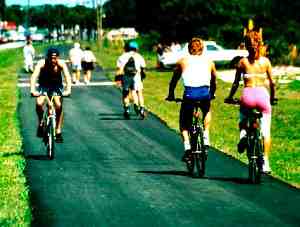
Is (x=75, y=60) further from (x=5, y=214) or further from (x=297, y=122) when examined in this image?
(x=5, y=214)

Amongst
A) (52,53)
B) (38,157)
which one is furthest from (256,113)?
(38,157)

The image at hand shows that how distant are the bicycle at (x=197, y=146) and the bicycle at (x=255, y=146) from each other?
726mm

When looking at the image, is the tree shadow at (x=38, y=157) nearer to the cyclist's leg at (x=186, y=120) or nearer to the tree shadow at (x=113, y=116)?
the cyclist's leg at (x=186, y=120)

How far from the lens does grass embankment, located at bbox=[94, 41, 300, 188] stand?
48.0ft

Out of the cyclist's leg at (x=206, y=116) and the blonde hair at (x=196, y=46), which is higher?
the blonde hair at (x=196, y=46)

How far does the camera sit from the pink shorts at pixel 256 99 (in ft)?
39.9

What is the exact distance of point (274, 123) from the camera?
2212 cm

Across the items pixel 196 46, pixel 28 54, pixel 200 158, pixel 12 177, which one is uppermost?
pixel 196 46

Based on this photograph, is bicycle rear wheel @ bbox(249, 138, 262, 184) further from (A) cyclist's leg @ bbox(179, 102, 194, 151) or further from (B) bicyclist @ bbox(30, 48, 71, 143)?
(B) bicyclist @ bbox(30, 48, 71, 143)

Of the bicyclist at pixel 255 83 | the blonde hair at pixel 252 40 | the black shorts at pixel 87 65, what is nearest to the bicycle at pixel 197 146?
the bicyclist at pixel 255 83

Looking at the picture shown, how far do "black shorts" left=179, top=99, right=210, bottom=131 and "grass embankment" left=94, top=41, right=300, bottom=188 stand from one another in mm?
1334

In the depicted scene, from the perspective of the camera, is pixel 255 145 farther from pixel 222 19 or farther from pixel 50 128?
pixel 222 19

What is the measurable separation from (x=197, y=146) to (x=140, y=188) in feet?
4.01

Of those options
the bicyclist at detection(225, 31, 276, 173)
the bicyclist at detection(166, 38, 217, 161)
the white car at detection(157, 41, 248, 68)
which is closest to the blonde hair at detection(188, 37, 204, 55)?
the bicyclist at detection(166, 38, 217, 161)
